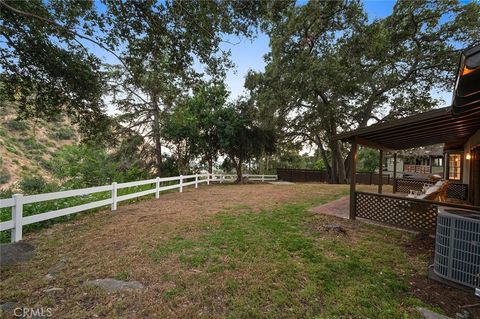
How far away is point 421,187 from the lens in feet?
39.8

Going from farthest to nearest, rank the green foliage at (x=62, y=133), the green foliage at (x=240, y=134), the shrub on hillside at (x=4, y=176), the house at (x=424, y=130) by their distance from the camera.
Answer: the green foliage at (x=62, y=133) → the shrub on hillside at (x=4, y=176) → the green foliage at (x=240, y=134) → the house at (x=424, y=130)

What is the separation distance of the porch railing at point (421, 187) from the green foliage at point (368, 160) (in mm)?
25483

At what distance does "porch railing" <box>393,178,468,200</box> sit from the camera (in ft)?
34.0

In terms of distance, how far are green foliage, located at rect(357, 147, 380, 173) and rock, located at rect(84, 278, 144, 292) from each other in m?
39.3

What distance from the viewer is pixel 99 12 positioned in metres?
5.38

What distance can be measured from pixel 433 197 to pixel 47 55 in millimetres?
11477

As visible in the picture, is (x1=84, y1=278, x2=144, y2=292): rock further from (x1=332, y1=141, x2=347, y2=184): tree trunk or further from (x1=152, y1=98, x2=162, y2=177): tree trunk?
(x1=332, y1=141, x2=347, y2=184): tree trunk

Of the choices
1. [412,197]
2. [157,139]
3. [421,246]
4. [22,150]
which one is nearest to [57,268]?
[421,246]

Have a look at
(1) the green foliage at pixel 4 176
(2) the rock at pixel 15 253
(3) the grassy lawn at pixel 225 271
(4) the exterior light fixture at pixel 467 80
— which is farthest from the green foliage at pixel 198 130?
(1) the green foliage at pixel 4 176

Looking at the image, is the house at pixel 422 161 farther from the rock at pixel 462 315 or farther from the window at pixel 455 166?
the rock at pixel 462 315

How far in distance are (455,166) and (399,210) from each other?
11344 mm

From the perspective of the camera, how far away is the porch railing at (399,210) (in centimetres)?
516

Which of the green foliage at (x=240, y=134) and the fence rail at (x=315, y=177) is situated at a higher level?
the green foliage at (x=240, y=134)

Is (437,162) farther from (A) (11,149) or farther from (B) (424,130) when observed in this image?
(A) (11,149)
